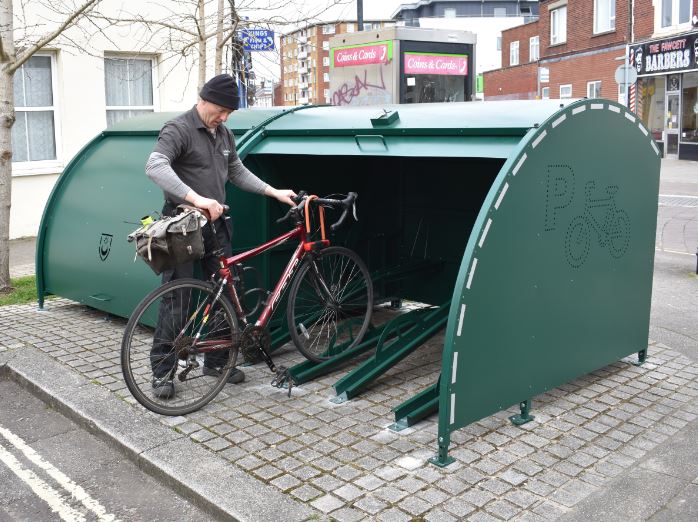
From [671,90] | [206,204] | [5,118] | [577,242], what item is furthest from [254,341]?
[671,90]

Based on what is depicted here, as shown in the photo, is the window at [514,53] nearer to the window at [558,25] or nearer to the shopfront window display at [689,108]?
the window at [558,25]

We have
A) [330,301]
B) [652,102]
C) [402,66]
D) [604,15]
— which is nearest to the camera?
[330,301]

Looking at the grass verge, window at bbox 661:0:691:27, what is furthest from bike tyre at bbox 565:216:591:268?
window at bbox 661:0:691:27

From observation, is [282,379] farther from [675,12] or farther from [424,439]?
[675,12]

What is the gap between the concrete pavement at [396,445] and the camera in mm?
3518

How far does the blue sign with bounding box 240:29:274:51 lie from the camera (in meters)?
10.1

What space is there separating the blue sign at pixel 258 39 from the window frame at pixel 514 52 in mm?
35679

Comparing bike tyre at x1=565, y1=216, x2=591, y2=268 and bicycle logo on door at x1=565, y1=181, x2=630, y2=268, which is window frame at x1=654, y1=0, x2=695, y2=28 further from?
bike tyre at x1=565, y1=216, x2=591, y2=268

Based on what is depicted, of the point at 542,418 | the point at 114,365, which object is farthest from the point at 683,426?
the point at 114,365

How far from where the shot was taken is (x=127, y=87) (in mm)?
12500

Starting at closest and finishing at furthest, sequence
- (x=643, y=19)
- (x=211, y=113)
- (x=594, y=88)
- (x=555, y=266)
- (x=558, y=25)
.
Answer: (x=555, y=266)
(x=211, y=113)
(x=643, y=19)
(x=594, y=88)
(x=558, y=25)

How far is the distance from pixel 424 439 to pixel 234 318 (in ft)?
4.41

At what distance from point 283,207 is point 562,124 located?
2.42 meters

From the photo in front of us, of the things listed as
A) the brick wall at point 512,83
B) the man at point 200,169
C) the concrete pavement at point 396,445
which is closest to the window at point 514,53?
the brick wall at point 512,83
